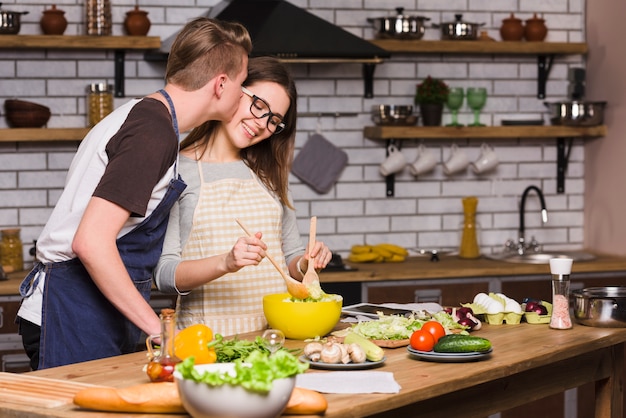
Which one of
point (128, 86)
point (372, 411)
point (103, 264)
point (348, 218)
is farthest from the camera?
point (348, 218)

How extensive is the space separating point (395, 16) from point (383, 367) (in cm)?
337

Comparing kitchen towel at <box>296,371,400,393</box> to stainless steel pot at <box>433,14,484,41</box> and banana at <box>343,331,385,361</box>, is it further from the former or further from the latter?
stainless steel pot at <box>433,14,484,41</box>

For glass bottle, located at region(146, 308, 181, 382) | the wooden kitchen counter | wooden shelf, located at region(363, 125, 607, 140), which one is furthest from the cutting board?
wooden shelf, located at region(363, 125, 607, 140)

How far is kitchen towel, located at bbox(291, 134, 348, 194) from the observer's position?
550cm

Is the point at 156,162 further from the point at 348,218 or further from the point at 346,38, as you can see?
the point at 348,218

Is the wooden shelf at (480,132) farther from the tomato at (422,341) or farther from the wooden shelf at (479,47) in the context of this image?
the tomato at (422,341)

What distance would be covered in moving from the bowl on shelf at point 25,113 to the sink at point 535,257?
2589 millimetres

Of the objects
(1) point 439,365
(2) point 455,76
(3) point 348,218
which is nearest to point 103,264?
(1) point 439,365

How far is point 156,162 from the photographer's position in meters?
2.49

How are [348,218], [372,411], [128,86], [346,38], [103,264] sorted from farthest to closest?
1. [348,218]
2. [128,86]
3. [346,38]
4. [103,264]
5. [372,411]

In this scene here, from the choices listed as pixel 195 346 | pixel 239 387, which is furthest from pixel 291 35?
pixel 239 387

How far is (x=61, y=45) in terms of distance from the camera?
494 cm

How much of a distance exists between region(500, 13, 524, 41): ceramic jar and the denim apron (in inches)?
136

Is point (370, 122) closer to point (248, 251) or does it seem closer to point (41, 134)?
point (41, 134)
